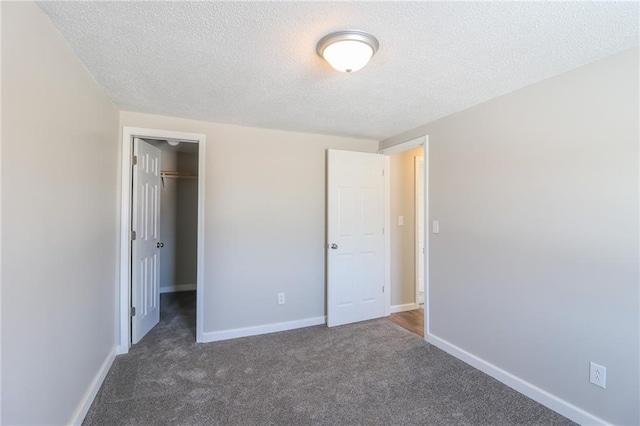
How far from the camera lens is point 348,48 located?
1.52 metres

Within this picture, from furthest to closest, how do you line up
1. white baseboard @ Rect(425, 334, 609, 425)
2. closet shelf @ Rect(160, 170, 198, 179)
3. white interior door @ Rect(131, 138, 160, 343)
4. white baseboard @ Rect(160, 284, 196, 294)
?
white baseboard @ Rect(160, 284, 196, 294), closet shelf @ Rect(160, 170, 198, 179), white interior door @ Rect(131, 138, 160, 343), white baseboard @ Rect(425, 334, 609, 425)

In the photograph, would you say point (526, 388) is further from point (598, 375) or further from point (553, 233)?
point (553, 233)

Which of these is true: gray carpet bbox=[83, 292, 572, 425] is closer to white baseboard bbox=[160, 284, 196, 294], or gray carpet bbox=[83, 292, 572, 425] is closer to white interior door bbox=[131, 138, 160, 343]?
white interior door bbox=[131, 138, 160, 343]

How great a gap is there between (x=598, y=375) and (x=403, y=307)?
7.35 ft

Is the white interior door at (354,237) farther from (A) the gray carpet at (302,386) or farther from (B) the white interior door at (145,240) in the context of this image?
(B) the white interior door at (145,240)

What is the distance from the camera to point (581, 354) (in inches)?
72.2

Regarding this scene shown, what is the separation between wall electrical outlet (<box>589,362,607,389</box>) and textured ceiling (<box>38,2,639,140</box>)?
6.03 feet

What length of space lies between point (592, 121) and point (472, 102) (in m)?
0.84

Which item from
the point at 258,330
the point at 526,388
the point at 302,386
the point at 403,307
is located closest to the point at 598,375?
the point at 526,388

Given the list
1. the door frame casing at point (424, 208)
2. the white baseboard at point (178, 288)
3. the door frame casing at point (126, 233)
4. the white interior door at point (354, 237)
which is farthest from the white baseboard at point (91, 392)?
the door frame casing at point (424, 208)

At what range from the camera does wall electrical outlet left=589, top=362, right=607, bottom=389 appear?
1725 mm

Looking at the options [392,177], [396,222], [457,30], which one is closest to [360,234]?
[396,222]

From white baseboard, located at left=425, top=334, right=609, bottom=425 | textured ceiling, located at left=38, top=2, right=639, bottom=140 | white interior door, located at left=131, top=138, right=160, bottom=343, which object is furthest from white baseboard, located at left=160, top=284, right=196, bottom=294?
white baseboard, located at left=425, top=334, right=609, bottom=425

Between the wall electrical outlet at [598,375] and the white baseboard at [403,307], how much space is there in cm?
214
